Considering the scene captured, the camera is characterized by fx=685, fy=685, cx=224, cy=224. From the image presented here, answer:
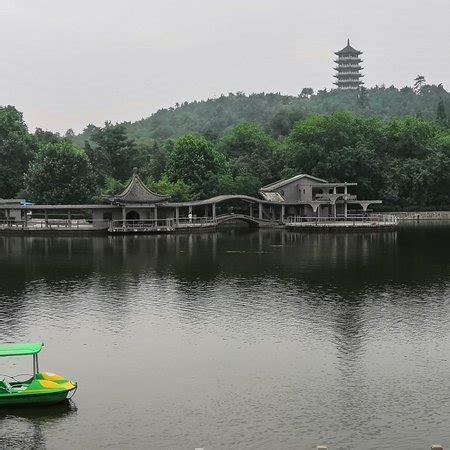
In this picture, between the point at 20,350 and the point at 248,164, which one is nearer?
the point at 20,350

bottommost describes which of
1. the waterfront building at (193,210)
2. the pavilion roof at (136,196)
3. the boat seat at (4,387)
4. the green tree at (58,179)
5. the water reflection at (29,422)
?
the water reflection at (29,422)

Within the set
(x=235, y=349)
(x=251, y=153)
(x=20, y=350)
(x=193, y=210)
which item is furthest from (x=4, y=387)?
(x=251, y=153)

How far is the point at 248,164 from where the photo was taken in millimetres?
106312

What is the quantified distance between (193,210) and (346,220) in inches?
790

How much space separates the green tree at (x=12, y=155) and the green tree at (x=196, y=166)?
25.2 meters

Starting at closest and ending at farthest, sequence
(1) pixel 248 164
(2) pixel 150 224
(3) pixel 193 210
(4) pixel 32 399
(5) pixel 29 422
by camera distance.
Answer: (5) pixel 29 422
(4) pixel 32 399
(2) pixel 150 224
(3) pixel 193 210
(1) pixel 248 164

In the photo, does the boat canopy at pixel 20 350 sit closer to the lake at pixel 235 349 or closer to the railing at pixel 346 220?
the lake at pixel 235 349

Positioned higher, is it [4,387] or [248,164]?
[248,164]

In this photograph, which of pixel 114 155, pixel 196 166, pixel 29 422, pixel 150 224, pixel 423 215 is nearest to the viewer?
pixel 29 422

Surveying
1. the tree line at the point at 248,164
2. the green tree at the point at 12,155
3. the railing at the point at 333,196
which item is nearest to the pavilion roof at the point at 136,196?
the tree line at the point at 248,164

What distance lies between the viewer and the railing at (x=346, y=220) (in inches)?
3348

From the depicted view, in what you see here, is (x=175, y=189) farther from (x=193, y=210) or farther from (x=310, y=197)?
(x=310, y=197)

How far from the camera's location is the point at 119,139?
11262 cm

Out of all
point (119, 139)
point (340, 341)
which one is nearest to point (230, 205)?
point (119, 139)
